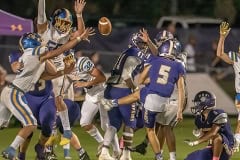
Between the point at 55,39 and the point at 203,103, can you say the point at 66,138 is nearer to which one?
the point at 55,39

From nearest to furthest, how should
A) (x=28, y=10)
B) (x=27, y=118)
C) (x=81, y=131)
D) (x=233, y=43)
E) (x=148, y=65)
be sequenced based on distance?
(x=27, y=118) < (x=148, y=65) < (x=81, y=131) < (x=233, y=43) < (x=28, y=10)

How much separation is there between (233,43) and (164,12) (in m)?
14.1

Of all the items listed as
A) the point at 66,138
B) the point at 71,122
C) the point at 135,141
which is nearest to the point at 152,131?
the point at 66,138

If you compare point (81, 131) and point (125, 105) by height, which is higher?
point (125, 105)

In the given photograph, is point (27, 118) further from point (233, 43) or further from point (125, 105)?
point (233, 43)

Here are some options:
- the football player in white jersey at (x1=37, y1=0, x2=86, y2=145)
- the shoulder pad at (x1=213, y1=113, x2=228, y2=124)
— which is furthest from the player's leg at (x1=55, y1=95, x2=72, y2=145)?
the shoulder pad at (x1=213, y1=113, x2=228, y2=124)

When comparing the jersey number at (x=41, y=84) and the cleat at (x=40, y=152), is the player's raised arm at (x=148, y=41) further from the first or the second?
the cleat at (x=40, y=152)

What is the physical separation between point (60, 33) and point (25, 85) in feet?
5.47

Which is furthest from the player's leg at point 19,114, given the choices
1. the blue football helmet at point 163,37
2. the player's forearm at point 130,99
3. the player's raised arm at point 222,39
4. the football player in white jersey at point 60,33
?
the player's raised arm at point 222,39

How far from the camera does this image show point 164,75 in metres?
15.0

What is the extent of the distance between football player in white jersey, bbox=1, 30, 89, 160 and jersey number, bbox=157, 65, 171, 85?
138 cm

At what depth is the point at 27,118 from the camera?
14.3m

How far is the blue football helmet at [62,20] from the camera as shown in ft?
51.1

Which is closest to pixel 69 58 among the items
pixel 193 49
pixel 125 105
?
pixel 125 105
